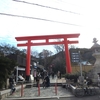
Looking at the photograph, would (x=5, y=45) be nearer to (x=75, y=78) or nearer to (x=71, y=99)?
(x=75, y=78)

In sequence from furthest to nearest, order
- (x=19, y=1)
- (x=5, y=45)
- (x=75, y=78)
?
(x=5, y=45) → (x=75, y=78) → (x=19, y=1)

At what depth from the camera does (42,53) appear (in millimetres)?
77938

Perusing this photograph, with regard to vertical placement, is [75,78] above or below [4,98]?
above

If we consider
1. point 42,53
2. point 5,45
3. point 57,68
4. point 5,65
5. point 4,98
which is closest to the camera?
point 4,98

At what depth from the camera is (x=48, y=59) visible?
72.6 meters

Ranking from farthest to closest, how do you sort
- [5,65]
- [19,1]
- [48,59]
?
[48,59]
[5,65]
[19,1]

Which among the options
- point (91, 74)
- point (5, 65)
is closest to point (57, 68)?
point (91, 74)

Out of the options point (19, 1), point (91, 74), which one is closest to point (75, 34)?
point (91, 74)

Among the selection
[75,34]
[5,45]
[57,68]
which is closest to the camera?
[75,34]

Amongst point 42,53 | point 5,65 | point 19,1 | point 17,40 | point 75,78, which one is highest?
point 42,53

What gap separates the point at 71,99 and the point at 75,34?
58.6 ft

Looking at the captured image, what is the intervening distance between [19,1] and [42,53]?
70.1 meters

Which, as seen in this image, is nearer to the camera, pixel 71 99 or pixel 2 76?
pixel 71 99

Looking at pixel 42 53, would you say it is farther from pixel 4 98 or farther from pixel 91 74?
pixel 4 98
